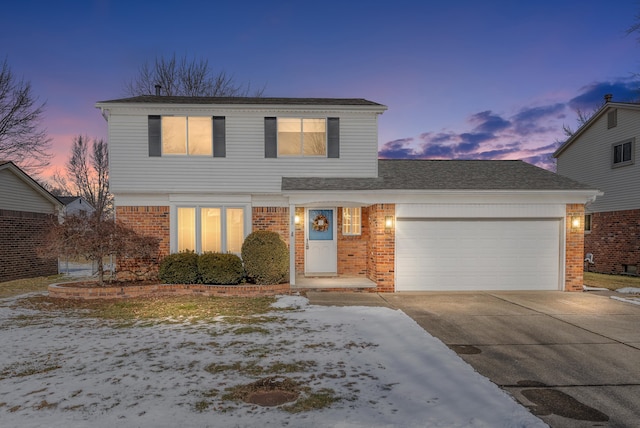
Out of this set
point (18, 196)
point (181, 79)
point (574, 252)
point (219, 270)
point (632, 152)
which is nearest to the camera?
point (219, 270)

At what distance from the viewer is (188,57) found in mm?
23172

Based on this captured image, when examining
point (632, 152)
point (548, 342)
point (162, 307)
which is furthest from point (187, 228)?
point (632, 152)

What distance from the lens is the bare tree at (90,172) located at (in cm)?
3578

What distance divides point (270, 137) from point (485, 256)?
7634 mm

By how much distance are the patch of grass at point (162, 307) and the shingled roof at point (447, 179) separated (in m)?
3.48

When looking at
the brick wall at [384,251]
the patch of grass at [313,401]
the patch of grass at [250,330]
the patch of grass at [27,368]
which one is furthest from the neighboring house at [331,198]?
the patch of grass at [313,401]

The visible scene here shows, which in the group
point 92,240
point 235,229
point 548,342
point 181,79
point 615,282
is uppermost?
point 181,79

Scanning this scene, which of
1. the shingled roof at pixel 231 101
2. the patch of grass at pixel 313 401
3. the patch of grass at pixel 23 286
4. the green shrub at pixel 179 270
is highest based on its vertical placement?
the shingled roof at pixel 231 101

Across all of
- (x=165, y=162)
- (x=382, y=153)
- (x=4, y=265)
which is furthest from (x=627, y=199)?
(x=4, y=265)

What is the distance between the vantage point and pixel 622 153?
15422 mm

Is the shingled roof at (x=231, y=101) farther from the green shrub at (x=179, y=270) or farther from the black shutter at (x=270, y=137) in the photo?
the green shrub at (x=179, y=270)

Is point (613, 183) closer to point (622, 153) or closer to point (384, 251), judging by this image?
point (622, 153)

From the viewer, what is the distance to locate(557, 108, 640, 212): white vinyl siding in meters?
14.9

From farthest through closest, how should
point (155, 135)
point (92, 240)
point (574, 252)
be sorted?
point (155, 135), point (574, 252), point (92, 240)
